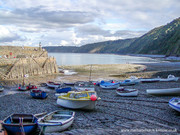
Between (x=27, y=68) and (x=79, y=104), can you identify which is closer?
(x=79, y=104)

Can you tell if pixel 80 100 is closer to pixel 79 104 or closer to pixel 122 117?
pixel 79 104

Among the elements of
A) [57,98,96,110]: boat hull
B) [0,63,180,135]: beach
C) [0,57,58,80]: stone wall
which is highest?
[0,57,58,80]: stone wall

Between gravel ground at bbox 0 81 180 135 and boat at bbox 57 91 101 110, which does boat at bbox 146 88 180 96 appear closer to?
gravel ground at bbox 0 81 180 135

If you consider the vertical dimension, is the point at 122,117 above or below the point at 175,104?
below

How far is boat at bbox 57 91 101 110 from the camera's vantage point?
1725 centimetres

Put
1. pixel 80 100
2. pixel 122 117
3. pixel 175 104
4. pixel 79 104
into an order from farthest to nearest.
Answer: pixel 79 104, pixel 80 100, pixel 175 104, pixel 122 117

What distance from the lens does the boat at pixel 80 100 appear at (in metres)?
17.2

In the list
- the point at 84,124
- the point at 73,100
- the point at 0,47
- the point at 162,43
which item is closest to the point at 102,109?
the point at 73,100

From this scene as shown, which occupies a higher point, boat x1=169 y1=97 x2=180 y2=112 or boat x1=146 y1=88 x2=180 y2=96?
boat x1=169 y1=97 x2=180 y2=112

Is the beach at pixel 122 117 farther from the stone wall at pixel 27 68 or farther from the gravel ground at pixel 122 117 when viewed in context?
the stone wall at pixel 27 68

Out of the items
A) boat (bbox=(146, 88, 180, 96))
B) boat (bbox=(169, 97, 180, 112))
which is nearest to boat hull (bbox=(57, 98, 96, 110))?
boat (bbox=(169, 97, 180, 112))

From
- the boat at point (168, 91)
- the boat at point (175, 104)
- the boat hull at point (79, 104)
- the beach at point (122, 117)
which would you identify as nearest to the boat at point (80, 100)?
→ the boat hull at point (79, 104)

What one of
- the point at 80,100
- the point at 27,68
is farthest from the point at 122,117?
the point at 27,68

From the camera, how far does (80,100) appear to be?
1739cm
